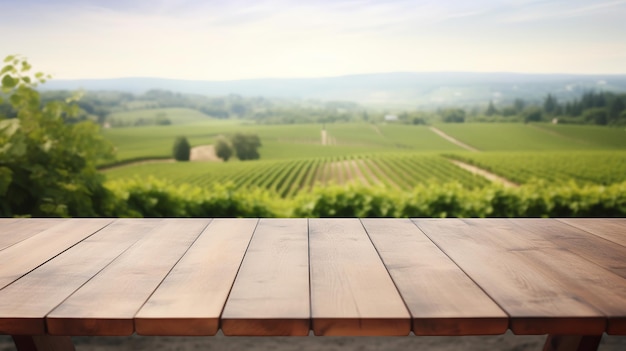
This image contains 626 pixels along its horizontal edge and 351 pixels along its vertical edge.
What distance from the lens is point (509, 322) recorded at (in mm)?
733

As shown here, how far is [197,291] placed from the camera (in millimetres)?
838

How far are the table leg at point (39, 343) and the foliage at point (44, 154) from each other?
144 centimetres

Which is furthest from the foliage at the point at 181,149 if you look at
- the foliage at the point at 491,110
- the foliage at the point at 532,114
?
the foliage at the point at 532,114

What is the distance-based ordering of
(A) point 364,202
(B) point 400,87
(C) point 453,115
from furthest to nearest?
(B) point 400,87 → (C) point 453,115 → (A) point 364,202

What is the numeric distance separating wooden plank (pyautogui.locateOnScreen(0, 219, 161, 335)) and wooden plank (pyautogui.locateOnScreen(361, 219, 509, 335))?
1.93 feet

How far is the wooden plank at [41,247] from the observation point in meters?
0.97

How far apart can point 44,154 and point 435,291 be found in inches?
97.4

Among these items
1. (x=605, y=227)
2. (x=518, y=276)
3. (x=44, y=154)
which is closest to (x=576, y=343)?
(x=518, y=276)

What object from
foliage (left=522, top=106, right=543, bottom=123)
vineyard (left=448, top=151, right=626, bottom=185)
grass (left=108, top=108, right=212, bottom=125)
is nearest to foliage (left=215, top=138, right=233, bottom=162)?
grass (left=108, top=108, right=212, bottom=125)

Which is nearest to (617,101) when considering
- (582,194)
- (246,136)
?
(582,194)

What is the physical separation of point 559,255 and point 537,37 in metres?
9.72

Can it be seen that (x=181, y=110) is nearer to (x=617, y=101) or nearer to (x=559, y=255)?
(x=617, y=101)

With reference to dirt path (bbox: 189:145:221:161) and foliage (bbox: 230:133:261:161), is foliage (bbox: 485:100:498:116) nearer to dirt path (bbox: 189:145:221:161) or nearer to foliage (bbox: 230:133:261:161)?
foliage (bbox: 230:133:261:161)

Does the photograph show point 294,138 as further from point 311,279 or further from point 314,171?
point 311,279
